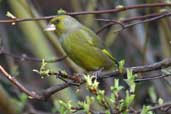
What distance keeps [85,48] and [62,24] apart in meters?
0.36

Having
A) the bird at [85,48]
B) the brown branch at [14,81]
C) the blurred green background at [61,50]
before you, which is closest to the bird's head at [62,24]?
the bird at [85,48]

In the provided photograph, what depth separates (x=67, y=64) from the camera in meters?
5.21

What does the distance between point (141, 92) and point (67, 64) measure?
3.09ft

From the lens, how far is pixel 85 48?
4.15 metres

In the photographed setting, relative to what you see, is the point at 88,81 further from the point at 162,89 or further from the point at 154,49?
the point at 154,49

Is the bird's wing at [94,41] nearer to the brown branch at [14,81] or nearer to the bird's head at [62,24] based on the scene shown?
the bird's head at [62,24]

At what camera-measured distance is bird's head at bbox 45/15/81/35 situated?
4340 millimetres

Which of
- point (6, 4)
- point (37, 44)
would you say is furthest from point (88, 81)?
point (6, 4)

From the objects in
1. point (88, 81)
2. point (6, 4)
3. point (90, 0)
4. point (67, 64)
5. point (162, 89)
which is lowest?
point (88, 81)

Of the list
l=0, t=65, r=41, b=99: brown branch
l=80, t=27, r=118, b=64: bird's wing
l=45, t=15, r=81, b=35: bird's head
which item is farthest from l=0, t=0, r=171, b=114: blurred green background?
l=0, t=65, r=41, b=99: brown branch

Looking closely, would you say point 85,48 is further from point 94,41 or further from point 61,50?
point 61,50

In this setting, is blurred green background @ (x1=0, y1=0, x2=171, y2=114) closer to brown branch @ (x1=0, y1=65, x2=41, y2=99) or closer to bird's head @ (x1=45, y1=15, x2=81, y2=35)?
bird's head @ (x1=45, y1=15, x2=81, y2=35)

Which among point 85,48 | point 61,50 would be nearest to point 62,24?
point 85,48

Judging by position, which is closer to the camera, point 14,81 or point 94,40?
point 14,81
